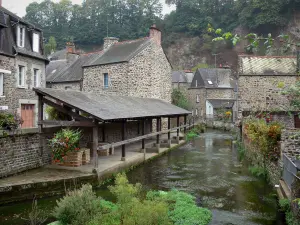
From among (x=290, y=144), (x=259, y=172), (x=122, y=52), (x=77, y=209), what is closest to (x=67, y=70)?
(x=122, y=52)

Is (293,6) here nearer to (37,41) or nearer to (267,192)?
(37,41)

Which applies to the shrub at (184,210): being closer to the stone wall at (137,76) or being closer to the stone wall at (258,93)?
the stone wall at (137,76)

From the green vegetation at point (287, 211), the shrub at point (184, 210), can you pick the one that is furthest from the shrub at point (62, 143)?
the green vegetation at point (287, 211)

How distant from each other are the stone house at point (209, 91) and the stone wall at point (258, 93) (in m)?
16.3

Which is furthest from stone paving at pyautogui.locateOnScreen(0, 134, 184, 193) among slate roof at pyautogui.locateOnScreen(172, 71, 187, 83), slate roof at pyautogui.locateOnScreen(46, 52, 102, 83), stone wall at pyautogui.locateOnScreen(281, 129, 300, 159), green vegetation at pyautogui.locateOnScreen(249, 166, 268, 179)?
slate roof at pyautogui.locateOnScreen(172, 71, 187, 83)

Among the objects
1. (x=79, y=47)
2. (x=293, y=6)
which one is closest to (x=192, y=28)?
(x=293, y=6)

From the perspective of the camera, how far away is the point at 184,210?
6922mm

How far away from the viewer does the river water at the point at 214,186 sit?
6906 mm

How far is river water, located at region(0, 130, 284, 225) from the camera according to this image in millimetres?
6906

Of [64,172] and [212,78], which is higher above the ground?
[212,78]

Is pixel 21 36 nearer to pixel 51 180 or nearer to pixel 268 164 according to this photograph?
pixel 51 180

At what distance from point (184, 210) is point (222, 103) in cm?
3111

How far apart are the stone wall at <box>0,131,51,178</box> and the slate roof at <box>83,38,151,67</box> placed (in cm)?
1140

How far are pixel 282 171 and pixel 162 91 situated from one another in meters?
15.8
